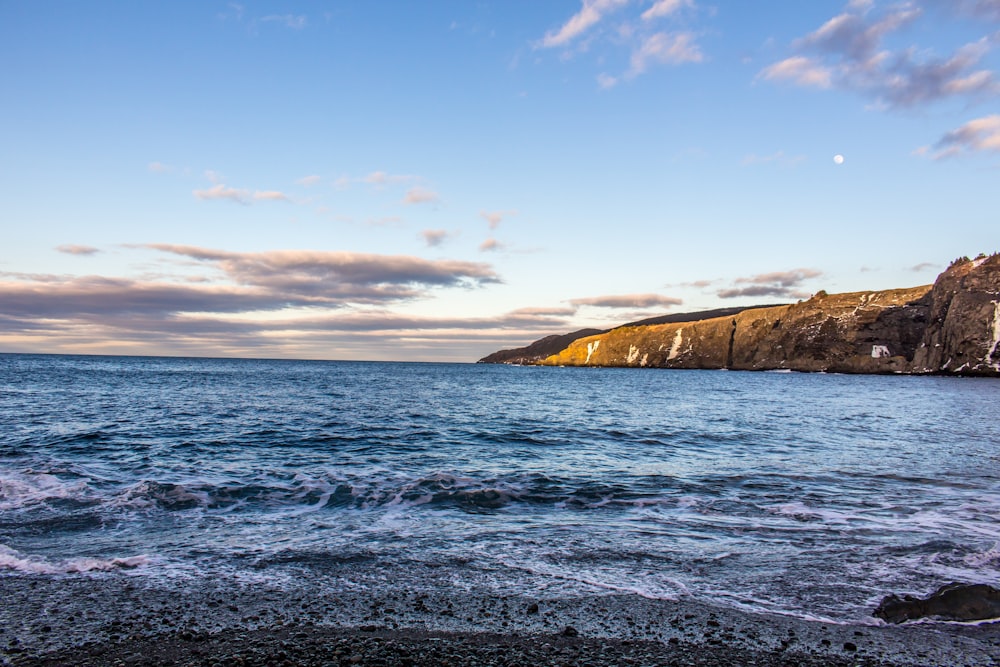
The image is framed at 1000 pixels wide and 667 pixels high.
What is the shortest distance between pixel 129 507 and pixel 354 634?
30.8 feet

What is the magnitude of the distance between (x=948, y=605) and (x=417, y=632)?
6664 mm

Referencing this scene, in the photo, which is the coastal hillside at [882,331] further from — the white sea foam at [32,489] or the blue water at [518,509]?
the white sea foam at [32,489]

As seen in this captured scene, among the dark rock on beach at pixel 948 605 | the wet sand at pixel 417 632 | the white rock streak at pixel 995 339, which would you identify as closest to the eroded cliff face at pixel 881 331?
the white rock streak at pixel 995 339

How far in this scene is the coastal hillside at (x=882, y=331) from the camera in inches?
4560

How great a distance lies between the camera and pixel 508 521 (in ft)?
37.8

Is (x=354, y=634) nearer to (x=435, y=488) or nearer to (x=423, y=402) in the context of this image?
(x=435, y=488)

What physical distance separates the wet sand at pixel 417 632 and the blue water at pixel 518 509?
1.91 ft

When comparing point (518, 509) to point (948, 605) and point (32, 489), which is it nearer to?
point (948, 605)

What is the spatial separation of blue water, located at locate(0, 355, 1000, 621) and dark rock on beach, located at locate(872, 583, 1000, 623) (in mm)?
274

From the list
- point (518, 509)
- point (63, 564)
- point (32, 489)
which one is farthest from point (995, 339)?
point (32, 489)

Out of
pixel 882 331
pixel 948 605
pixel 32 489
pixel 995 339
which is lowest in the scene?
pixel 32 489

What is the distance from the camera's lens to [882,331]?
146 meters

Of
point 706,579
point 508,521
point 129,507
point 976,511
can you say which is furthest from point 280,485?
point 976,511

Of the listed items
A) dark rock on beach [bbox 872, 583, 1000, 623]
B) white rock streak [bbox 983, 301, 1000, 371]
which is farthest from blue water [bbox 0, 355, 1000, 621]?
white rock streak [bbox 983, 301, 1000, 371]
